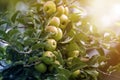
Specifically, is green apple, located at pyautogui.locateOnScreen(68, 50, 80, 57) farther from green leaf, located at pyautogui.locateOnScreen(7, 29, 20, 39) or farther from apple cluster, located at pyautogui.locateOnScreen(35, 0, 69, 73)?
green leaf, located at pyautogui.locateOnScreen(7, 29, 20, 39)

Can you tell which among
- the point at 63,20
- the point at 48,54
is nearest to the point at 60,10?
the point at 63,20

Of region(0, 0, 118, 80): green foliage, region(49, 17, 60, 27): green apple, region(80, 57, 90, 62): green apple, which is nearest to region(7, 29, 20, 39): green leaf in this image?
region(0, 0, 118, 80): green foliage

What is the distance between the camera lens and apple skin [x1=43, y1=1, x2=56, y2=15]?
63cm

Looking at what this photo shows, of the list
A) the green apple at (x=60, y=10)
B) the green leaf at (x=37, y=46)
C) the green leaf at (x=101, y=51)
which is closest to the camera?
the green leaf at (x=37, y=46)

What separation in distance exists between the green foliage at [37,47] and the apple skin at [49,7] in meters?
0.01

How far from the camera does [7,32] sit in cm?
58

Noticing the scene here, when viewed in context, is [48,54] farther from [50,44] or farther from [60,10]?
[60,10]

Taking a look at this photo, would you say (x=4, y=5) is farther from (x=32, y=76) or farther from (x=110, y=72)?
(x=110, y=72)

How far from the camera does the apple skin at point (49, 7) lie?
24.9 inches

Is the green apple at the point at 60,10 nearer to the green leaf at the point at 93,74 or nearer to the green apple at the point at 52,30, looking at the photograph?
the green apple at the point at 52,30

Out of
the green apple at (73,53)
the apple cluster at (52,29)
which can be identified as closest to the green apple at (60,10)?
the apple cluster at (52,29)

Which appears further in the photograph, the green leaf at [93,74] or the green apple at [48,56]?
the green leaf at [93,74]

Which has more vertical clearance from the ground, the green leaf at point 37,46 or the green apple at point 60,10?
the green apple at point 60,10

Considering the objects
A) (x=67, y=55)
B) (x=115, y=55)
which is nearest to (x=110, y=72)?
(x=115, y=55)
